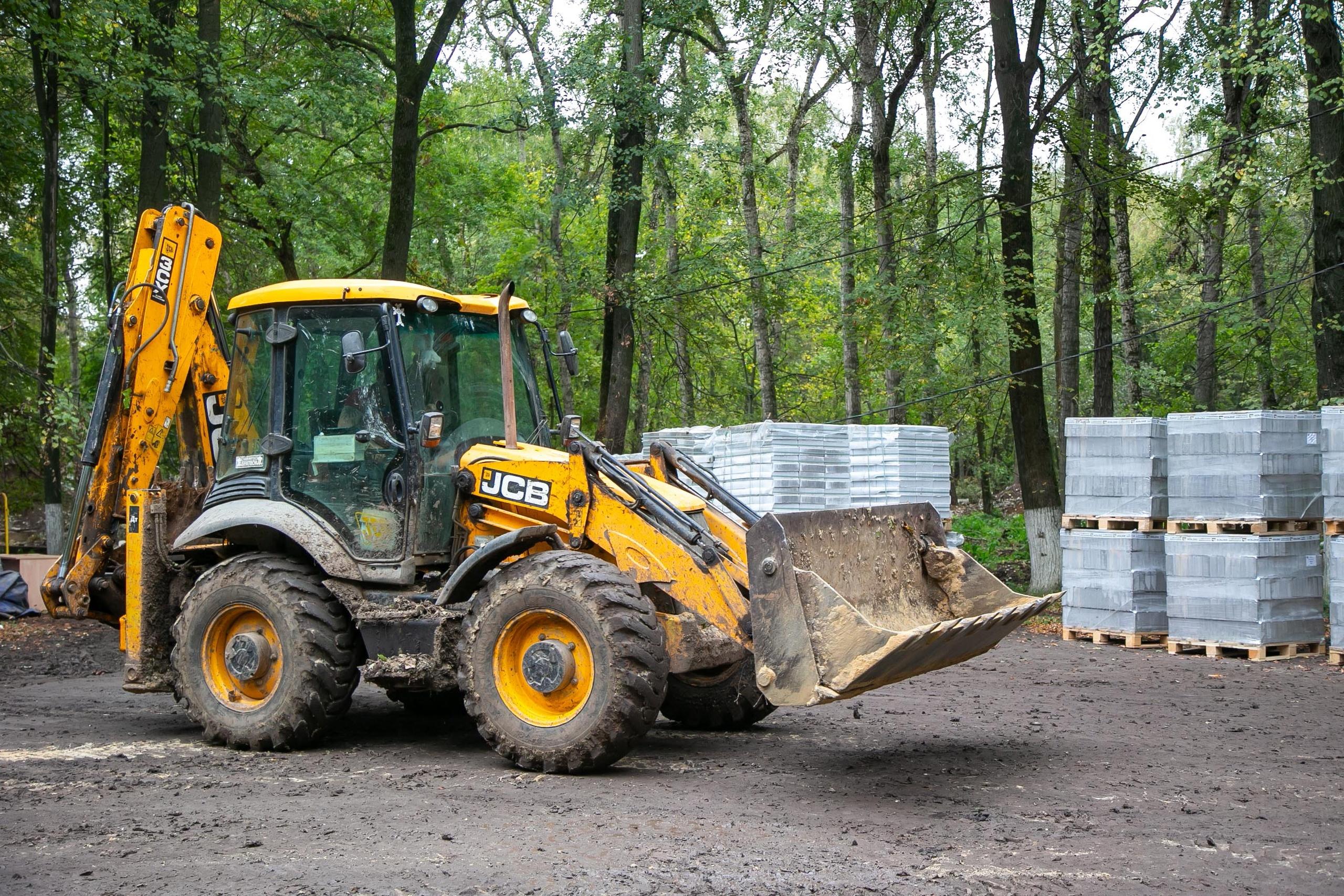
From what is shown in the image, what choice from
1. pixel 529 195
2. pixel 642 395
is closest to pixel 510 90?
pixel 529 195

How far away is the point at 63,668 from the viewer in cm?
1240

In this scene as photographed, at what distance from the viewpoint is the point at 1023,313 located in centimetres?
1688

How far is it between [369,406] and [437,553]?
3.41 ft

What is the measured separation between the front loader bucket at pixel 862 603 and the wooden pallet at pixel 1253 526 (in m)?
5.55

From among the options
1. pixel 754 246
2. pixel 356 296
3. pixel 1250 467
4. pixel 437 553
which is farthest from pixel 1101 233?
pixel 437 553

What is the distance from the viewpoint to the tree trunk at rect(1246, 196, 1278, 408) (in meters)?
19.0

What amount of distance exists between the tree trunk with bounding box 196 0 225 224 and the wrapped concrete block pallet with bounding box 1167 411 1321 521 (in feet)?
44.0

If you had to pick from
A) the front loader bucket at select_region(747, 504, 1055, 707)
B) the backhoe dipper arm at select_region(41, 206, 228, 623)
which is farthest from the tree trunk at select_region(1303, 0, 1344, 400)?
the backhoe dipper arm at select_region(41, 206, 228, 623)

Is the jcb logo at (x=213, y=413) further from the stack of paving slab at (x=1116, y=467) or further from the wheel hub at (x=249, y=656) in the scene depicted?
the stack of paving slab at (x=1116, y=467)

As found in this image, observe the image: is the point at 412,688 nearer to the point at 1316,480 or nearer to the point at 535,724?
the point at 535,724

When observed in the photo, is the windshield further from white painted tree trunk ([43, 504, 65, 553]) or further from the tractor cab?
white painted tree trunk ([43, 504, 65, 553])

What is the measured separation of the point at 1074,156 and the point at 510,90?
18.5 m

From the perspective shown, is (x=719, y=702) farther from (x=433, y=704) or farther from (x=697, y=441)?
(x=697, y=441)

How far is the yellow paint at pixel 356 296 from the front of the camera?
7695mm
